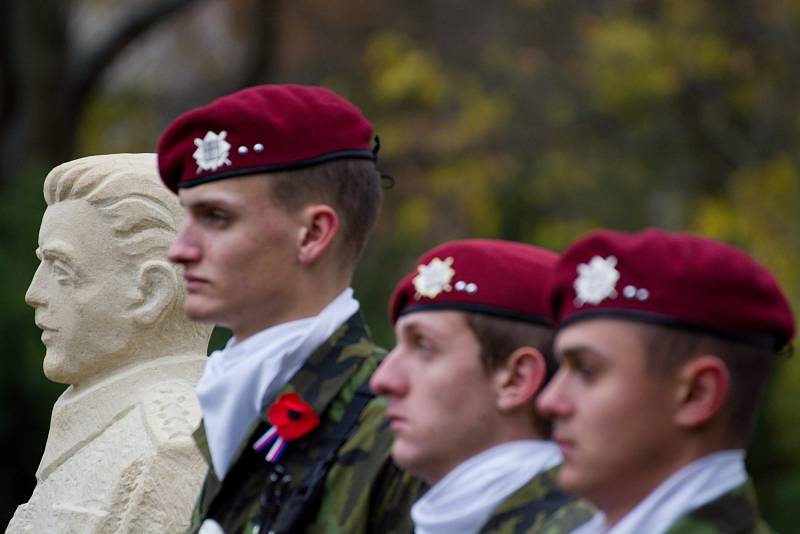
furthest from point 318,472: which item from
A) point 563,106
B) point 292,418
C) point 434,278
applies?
point 563,106

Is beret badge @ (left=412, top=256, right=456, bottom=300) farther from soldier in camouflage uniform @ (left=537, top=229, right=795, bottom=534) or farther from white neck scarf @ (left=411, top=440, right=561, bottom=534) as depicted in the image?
soldier in camouflage uniform @ (left=537, top=229, right=795, bottom=534)

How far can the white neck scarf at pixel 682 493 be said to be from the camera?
10.7ft

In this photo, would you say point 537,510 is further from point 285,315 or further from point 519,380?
point 285,315

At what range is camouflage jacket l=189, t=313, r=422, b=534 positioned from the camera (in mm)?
4207

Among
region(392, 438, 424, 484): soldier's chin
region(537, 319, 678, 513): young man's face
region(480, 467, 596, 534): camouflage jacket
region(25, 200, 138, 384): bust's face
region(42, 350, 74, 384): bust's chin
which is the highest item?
region(537, 319, 678, 513): young man's face

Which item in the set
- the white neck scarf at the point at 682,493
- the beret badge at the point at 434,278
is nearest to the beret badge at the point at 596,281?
the white neck scarf at the point at 682,493

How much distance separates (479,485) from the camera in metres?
3.73

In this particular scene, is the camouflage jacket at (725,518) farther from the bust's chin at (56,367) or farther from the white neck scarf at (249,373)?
the bust's chin at (56,367)

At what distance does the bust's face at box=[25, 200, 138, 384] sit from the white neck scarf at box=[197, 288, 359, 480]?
1.14m

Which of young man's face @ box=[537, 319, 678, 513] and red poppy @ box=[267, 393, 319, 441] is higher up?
young man's face @ box=[537, 319, 678, 513]

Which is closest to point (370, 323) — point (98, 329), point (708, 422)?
point (98, 329)

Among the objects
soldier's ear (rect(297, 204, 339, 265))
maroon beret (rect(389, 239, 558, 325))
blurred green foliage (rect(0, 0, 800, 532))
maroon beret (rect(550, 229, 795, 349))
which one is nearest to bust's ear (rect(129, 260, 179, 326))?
soldier's ear (rect(297, 204, 339, 265))

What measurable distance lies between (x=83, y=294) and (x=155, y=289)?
0.70ft

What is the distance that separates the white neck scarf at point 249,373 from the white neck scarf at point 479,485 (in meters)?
0.68
